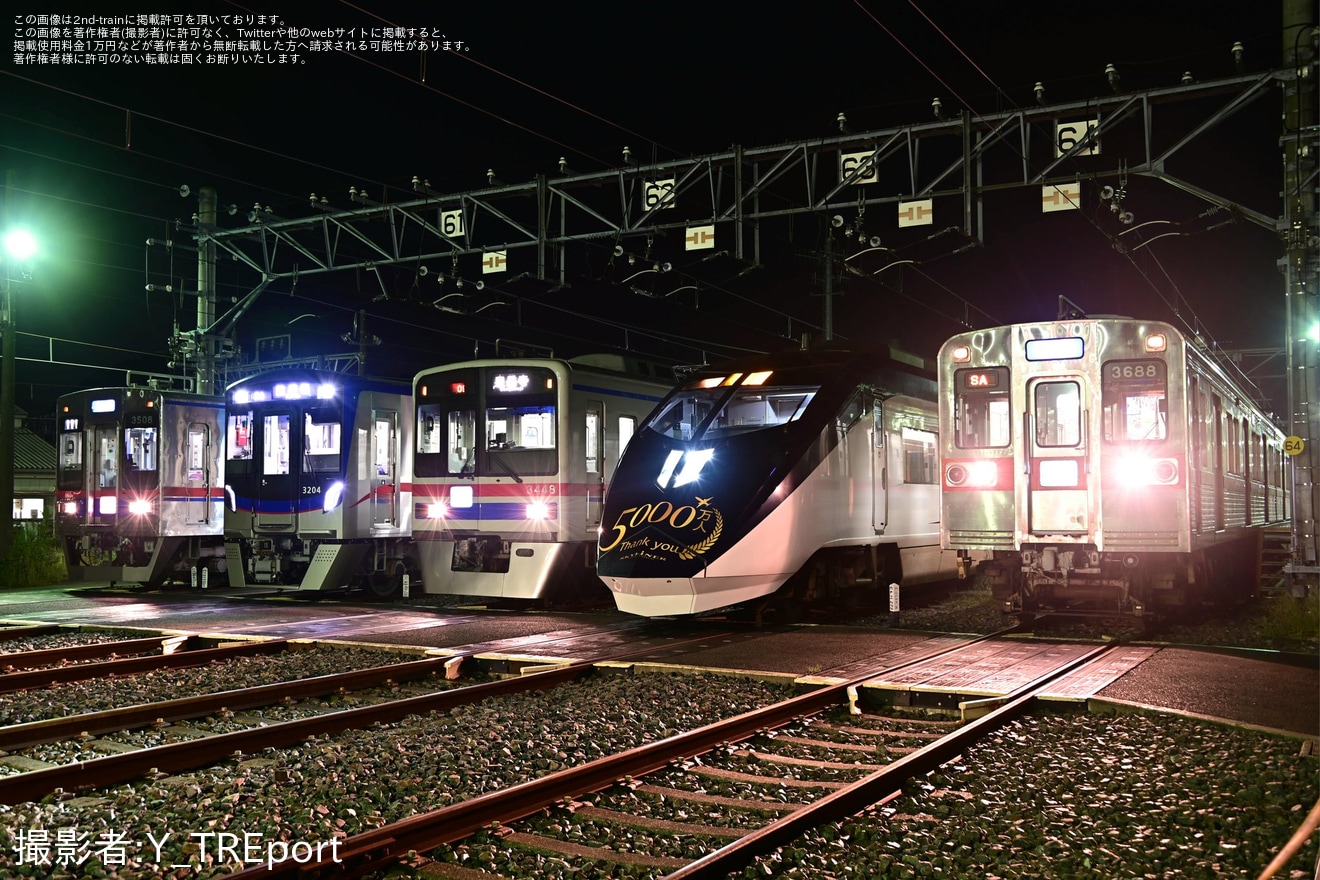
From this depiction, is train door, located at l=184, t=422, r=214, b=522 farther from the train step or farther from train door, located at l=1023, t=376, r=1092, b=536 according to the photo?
the train step

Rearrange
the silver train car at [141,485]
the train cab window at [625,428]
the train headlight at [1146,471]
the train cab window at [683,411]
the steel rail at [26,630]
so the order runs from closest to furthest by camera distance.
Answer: the train headlight at [1146,471] → the steel rail at [26,630] → the train cab window at [683,411] → the train cab window at [625,428] → the silver train car at [141,485]

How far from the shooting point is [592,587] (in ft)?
55.8

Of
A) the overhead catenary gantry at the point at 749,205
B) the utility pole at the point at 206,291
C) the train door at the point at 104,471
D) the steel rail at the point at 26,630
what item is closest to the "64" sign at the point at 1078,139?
the overhead catenary gantry at the point at 749,205

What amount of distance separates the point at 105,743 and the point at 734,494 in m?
6.88

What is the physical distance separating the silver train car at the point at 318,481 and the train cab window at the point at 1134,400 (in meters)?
10.6

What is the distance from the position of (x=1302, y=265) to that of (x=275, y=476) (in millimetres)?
14884

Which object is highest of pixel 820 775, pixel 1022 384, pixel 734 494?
pixel 1022 384

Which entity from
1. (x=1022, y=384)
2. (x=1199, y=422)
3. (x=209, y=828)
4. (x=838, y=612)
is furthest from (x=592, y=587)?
(x=209, y=828)

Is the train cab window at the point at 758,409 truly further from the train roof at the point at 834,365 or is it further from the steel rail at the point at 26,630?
the steel rail at the point at 26,630

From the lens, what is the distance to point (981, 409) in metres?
13.6

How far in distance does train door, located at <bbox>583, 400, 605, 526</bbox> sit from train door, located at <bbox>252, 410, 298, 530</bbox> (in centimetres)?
510

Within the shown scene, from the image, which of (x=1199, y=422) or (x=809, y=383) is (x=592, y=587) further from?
(x=1199, y=422)

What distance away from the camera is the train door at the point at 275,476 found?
18.2 m

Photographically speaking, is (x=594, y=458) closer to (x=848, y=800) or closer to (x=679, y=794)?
(x=679, y=794)
